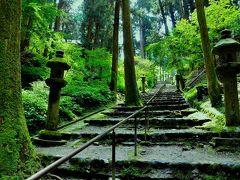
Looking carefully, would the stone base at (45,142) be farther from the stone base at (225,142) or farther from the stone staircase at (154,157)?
the stone base at (225,142)

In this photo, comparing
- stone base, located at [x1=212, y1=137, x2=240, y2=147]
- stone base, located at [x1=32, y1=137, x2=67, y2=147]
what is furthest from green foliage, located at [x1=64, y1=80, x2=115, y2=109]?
stone base, located at [x1=212, y1=137, x2=240, y2=147]

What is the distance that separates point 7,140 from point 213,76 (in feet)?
21.9

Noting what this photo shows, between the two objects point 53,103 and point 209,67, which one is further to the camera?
point 209,67

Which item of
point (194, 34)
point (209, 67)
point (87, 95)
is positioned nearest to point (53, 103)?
point (209, 67)

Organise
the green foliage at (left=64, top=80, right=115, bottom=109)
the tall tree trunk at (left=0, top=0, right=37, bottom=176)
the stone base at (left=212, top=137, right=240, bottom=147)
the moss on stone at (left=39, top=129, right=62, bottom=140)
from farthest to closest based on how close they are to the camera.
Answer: the green foliage at (left=64, top=80, right=115, bottom=109) → the moss on stone at (left=39, top=129, right=62, bottom=140) → the stone base at (left=212, top=137, right=240, bottom=147) → the tall tree trunk at (left=0, top=0, right=37, bottom=176)

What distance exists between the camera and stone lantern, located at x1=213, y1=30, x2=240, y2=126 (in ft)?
20.1

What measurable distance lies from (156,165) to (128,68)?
300 inches

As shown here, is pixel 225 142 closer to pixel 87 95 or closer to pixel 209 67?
pixel 209 67

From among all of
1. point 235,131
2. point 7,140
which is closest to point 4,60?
point 7,140

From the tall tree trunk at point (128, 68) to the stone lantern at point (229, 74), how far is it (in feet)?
18.7

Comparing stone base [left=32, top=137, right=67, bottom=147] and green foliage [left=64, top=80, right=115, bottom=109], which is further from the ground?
green foliage [left=64, top=80, right=115, bottom=109]

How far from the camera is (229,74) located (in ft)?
20.5

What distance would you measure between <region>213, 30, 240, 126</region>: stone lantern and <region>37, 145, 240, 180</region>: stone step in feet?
3.33

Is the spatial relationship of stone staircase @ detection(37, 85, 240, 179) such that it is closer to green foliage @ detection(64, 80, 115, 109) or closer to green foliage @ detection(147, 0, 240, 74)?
green foliage @ detection(64, 80, 115, 109)
